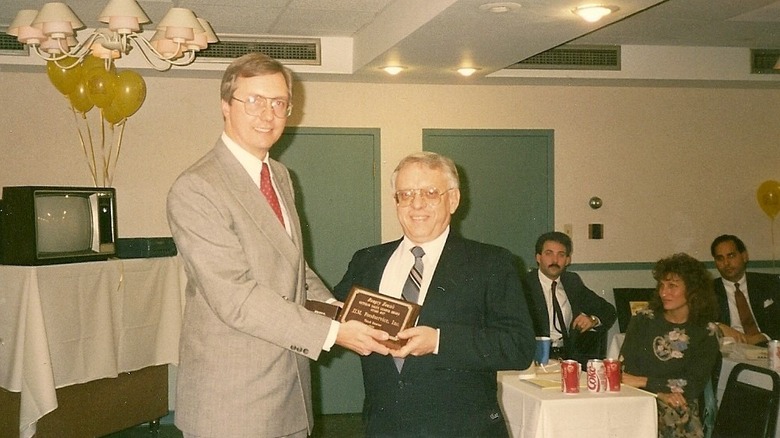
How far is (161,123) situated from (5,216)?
1.95m

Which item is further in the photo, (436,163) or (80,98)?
(80,98)

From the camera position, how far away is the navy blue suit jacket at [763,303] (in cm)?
546

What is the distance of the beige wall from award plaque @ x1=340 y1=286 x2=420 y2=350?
427 centimetres

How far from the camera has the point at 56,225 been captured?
435 centimetres

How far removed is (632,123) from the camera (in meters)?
6.73

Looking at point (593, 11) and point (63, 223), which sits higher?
Answer: point (593, 11)

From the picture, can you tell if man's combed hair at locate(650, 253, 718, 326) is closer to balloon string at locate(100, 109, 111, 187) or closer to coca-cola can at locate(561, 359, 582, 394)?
coca-cola can at locate(561, 359, 582, 394)

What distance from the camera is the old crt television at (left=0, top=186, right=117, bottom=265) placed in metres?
4.18

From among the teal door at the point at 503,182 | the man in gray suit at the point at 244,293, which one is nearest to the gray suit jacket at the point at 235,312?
the man in gray suit at the point at 244,293

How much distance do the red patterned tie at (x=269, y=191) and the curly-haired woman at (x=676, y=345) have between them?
229 cm

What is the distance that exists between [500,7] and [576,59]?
7.82 ft

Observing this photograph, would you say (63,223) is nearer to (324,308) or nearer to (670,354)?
(324,308)

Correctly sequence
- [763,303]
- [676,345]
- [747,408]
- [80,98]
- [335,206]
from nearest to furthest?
[747,408] < [676,345] < [80,98] < [763,303] < [335,206]

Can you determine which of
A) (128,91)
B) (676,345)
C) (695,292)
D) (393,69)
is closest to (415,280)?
(676,345)
